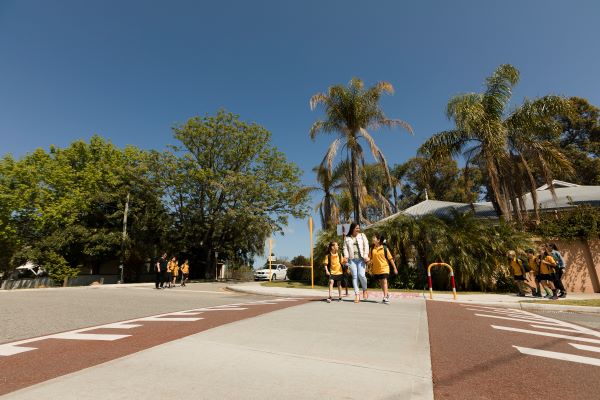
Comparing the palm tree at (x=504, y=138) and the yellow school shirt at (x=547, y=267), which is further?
the palm tree at (x=504, y=138)

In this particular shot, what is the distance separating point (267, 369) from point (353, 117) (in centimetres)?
1772

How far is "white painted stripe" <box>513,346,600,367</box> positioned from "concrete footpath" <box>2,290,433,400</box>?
3.74 feet

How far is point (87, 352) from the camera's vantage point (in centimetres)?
368

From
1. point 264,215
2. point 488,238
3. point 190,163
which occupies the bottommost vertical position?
point 488,238

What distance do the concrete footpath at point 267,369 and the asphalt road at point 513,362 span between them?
23 centimetres

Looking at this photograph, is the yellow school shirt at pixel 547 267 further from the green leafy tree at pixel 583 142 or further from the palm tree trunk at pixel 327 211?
the green leafy tree at pixel 583 142

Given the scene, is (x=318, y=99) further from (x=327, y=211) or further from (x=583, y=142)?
(x=583, y=142)

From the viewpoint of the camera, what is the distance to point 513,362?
3373 mm

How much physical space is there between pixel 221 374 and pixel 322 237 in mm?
16712

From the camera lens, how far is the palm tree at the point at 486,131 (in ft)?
52.1

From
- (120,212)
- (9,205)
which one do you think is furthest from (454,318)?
(9,205)

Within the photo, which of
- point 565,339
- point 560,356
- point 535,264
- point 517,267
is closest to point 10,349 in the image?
point 560,356

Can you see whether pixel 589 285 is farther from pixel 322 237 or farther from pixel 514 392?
pixel 514 392

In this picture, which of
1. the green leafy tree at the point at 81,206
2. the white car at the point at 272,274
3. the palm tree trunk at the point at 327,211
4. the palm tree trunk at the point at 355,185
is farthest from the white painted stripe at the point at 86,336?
the white car at the point at 272,274
